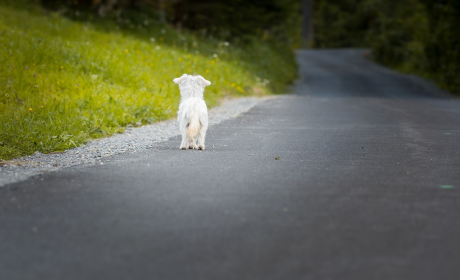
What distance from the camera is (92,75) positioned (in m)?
16.8

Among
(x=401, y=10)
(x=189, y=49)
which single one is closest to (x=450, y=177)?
(x=189, y=49)

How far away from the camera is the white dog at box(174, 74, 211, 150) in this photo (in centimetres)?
970

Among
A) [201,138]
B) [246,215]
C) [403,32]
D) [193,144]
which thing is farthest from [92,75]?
[403,32]

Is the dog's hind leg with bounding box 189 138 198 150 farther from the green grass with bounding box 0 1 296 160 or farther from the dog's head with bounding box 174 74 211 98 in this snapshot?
the green grass with bounding box 0 1 296 160

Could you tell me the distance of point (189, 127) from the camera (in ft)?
32.0

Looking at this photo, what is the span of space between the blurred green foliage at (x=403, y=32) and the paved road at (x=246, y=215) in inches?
932

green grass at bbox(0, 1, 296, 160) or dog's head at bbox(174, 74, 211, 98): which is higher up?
dog's head at bbox(174, 74, 211, 98)

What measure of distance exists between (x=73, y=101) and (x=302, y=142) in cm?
595

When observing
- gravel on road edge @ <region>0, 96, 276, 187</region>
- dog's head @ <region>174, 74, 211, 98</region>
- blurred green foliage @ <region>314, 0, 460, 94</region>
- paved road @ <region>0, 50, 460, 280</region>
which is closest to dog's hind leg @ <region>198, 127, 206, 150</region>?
paved road @ <region>0, 50, 460, 280</region>

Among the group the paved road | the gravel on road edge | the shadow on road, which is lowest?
the shadow on road

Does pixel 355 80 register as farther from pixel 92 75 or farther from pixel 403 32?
pixel 92 75

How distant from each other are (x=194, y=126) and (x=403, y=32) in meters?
42.1

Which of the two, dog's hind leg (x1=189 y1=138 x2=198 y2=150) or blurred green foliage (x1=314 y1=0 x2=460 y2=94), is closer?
dog's hind leg (x1=189 y1=138 x2=198 y2=150)

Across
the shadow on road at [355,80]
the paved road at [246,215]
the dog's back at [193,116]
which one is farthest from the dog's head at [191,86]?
the shadow on road at [355,80]
